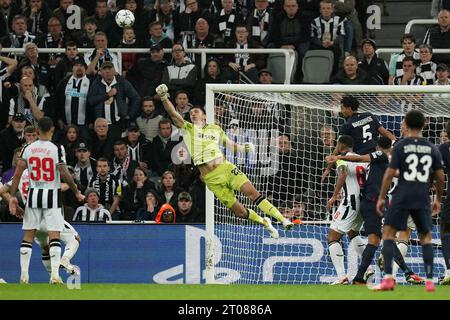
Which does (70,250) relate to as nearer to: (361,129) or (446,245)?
(361,129)

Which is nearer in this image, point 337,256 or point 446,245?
point 446,245

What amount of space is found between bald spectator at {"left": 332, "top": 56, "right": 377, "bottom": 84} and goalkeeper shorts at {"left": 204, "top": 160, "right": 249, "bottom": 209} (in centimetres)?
425

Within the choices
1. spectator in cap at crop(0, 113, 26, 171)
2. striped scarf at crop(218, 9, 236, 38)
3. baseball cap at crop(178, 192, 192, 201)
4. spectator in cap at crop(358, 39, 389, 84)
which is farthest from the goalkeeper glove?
striped scarf at crop(218, 9, 236, 38)

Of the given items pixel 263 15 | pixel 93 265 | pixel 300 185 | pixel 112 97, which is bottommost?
pixel 93 265

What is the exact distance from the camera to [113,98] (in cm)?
2180

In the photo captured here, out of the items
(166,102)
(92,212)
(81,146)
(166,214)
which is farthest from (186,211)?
(166,102)

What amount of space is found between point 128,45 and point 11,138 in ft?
9.76

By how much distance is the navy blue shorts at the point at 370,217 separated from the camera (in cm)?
1620

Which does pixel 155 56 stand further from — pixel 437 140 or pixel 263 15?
pixel 437 140

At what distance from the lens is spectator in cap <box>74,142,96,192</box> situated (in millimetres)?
20719

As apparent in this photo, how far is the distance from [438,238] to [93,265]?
5.27 m

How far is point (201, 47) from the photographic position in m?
22.7

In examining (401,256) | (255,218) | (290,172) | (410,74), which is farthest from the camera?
(410,74)
